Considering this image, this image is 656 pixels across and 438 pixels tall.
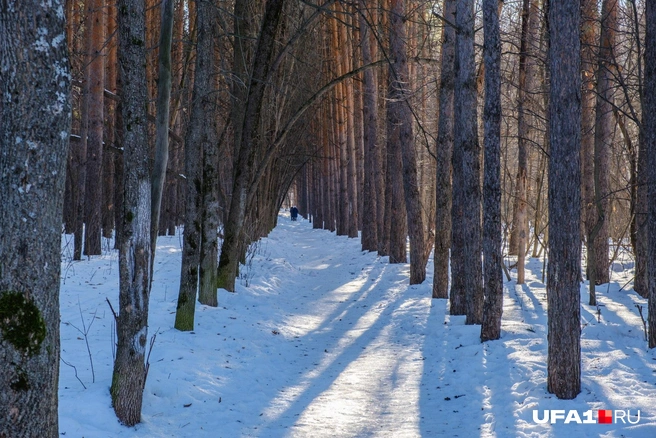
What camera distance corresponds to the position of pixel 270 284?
12.7 meters

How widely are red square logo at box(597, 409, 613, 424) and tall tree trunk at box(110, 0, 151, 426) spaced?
3844 mm

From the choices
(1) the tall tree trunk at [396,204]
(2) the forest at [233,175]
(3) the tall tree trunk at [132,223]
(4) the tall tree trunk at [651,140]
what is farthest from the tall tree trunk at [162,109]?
(1) the tall tree trunk at [396,204]

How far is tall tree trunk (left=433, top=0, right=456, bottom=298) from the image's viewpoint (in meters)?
10.1

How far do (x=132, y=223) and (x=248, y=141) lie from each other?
501 cm

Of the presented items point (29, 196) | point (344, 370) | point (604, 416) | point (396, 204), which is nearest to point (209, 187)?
point (344, 370)

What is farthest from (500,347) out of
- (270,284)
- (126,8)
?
(270,284)

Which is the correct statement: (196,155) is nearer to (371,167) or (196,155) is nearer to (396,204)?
(396,204)

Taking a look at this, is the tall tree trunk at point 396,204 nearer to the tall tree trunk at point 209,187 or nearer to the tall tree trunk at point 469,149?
the tall tree trunk at point 469,149

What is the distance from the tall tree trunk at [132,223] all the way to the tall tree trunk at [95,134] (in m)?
9.44

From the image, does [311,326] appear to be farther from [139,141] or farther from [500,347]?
[139,141]

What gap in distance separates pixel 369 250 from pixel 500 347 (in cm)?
1358

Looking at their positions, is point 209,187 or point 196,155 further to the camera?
point 209,187

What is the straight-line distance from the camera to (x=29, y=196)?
9.30 ft

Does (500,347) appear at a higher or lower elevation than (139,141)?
lower
